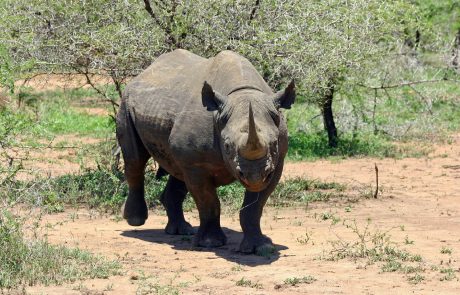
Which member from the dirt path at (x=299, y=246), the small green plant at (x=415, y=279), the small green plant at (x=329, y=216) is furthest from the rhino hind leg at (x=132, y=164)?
the small green plant at (x=415, y=279)

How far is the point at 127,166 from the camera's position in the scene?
1024cm

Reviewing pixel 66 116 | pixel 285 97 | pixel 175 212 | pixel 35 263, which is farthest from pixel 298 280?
pixel 66 116

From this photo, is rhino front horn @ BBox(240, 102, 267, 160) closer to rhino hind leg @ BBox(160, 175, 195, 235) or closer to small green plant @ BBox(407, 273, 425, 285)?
small green plant @ BBox(407, 273, 425, 285)

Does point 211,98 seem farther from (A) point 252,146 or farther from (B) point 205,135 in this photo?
(A) point 252,146

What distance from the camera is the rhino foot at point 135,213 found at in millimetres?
10258

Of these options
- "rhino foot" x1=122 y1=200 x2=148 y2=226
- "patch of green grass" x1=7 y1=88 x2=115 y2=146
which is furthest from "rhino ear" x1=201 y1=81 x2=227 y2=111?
"patch of green grass" x1=7 y1=88 x2=115 y2=146

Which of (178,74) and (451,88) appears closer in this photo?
(178,74)

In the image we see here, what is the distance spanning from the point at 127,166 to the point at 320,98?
397cm

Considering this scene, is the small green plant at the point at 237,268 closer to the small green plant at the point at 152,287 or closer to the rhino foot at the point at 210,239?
the small green plant at the point at 152,287

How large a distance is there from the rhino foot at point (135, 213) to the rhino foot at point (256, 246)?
181cm

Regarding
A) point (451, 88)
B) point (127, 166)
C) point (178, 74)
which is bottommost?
point (127, 166)

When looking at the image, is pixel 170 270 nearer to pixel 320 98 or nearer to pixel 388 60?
pixel 320 98

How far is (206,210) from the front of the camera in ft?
29.7

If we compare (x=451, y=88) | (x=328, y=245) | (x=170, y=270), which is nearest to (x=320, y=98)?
(x=328, y=245)
